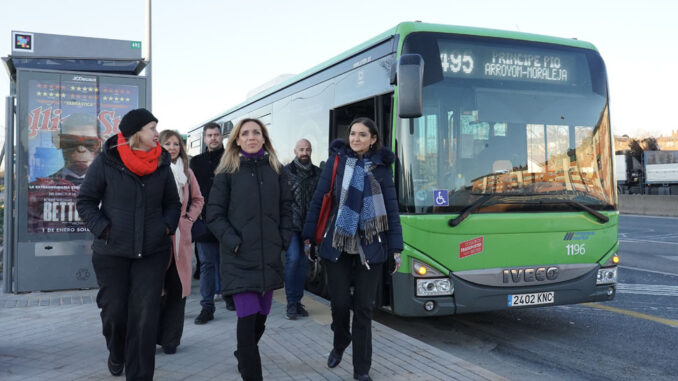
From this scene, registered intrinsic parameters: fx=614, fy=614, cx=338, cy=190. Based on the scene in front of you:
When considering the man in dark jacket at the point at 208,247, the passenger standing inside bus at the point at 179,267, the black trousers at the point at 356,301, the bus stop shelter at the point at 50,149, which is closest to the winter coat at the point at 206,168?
the man in dark jacket at the point at 208,247

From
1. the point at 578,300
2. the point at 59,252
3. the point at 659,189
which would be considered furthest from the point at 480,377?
the point at 659,189

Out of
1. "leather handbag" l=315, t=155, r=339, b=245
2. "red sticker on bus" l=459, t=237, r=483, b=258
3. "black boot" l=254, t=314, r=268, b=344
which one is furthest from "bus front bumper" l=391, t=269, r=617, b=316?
"black boot" l=254, t=314, r=268, b=344

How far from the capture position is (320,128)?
7.84 m

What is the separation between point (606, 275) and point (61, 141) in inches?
260

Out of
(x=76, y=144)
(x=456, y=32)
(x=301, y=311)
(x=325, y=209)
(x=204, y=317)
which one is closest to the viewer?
(x=325, y=209)

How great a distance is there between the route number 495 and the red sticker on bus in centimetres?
97

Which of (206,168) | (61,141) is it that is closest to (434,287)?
(206,168)

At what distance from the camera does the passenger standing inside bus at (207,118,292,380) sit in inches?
153

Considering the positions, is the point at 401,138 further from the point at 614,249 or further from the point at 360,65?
the point at 614,249

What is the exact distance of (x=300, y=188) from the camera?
21.0 ft

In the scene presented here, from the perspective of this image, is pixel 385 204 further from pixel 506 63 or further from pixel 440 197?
pixel 506 63

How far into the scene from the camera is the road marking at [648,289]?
8.81 m

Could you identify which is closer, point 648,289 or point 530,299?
point 530,299

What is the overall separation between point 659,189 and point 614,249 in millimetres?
36759
